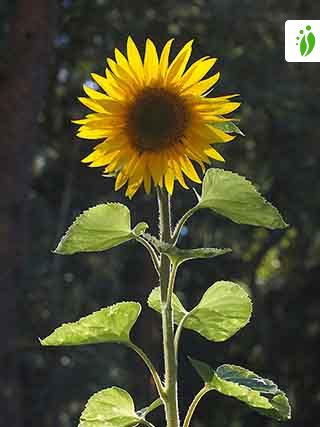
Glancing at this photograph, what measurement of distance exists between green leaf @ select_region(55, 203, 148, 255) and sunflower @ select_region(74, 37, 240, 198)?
3 cm

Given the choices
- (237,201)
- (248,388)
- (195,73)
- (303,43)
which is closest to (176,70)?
(195,73)

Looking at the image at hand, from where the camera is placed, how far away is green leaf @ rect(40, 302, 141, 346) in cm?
66

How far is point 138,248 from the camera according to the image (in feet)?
22.0

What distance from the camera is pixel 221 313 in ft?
2.18

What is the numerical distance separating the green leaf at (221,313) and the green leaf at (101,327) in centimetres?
4

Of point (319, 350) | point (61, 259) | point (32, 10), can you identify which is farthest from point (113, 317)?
point (319, 350)

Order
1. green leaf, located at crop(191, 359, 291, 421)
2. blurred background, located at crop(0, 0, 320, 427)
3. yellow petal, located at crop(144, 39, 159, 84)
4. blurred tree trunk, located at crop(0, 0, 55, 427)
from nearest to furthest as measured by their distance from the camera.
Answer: green leaf, located at crop(191, 359, 291, 421)
yellow petal, located at crop(144, 39, 159, 84)
blurred tree trunk, located at crop(0, 0, 55, 427)
blurred background, located at crop(0, 0, 320, 427)

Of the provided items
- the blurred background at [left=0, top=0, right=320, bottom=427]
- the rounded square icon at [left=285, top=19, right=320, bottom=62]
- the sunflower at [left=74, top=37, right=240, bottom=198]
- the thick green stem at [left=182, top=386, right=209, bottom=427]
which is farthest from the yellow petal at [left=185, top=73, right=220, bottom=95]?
the blurred background at [left=0, top=0, right=320, bottom=427]

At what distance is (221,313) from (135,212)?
4.62m

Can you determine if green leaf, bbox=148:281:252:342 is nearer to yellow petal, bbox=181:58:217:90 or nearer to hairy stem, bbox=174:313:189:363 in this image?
hairy stem, bbox=174:313:189:363

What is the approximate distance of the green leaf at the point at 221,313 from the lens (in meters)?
0.66

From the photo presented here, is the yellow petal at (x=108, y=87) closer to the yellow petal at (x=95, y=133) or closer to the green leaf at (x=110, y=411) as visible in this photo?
the yellow petal at (x=95, y=133)

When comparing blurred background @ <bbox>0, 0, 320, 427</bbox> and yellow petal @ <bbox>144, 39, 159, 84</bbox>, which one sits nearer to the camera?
yellow petal @ <bbox>144, 39, 159, 84</bbox>

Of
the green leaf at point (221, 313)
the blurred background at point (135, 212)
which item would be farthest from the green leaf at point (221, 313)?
the blurred background at point (135, 212)
